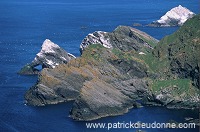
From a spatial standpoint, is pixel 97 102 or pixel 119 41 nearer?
pixel 97 102

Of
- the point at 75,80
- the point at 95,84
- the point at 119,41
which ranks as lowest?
the point at 75,80

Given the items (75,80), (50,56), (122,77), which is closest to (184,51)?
(122,77)

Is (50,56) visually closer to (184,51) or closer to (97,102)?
(97,102)

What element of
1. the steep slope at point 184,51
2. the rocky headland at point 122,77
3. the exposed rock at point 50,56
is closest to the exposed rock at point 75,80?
the rocky headland at point 122,77

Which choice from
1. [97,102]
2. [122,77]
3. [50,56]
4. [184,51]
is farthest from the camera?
[50,56]

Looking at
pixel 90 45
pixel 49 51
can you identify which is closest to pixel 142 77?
pixel 90 45

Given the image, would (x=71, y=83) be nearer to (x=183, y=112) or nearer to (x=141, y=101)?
(x=141, y=101)

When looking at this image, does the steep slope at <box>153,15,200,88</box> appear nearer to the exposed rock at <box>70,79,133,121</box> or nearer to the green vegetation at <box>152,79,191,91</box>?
the green vegetation at <box>152,79,191,91</box>

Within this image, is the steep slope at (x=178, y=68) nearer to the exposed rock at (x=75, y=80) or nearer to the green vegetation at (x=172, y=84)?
the green vegetation at (x=172, y=84)

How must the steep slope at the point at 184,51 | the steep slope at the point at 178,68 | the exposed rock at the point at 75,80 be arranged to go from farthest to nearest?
the steep slope at the point at 184,51 → the exposed rock at the point at 75,80 → the steep slope at the point at 178,68
